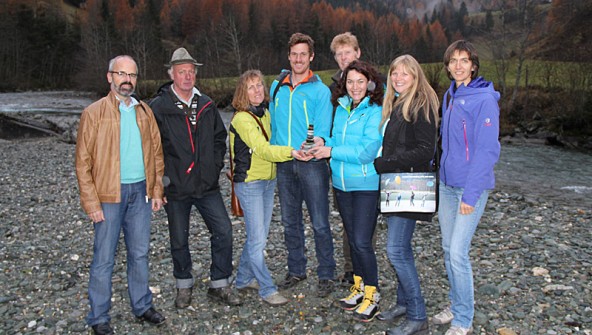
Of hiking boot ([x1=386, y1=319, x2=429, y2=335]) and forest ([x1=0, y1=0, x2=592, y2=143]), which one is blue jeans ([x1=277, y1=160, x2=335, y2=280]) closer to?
hiking boot ([x1=386, y1=319, x2=429, y2=335])

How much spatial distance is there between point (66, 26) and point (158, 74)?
147ft

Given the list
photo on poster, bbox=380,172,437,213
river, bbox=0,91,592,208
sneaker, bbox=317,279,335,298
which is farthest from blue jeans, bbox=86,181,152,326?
river, bbox=0,91,592,208

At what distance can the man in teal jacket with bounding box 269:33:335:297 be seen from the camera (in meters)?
5.43

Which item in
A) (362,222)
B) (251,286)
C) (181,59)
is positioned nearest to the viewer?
(362,222)

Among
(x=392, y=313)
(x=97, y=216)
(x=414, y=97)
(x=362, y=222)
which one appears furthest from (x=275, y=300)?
(x=414, y=97)

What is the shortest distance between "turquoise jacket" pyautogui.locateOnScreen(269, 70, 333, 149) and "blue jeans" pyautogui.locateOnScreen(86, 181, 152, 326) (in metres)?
1.69

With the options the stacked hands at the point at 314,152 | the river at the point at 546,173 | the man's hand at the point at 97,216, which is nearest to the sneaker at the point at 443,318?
the stacked hands at the point at 314,152

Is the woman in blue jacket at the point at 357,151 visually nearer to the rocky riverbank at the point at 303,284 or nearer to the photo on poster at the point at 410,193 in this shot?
the photo on poster at the point at 410,193

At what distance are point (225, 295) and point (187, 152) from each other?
184 centimetres

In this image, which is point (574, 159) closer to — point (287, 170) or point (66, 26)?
point (287, 170)

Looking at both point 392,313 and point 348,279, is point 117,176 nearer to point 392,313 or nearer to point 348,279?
point 348,279

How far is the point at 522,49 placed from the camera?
32.1m

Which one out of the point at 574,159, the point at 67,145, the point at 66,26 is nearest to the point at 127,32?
the point at 66,26

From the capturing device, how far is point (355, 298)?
568cm
